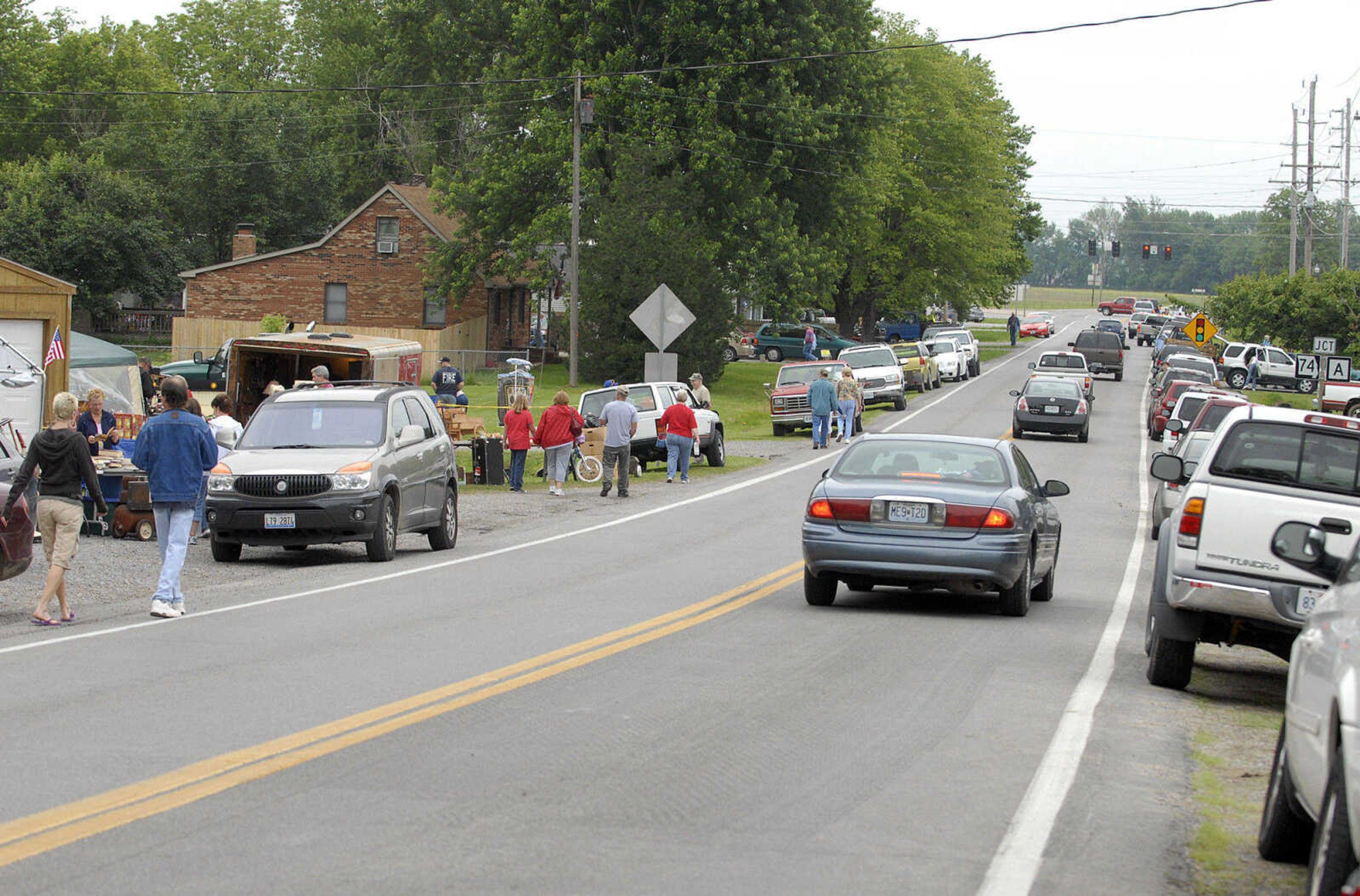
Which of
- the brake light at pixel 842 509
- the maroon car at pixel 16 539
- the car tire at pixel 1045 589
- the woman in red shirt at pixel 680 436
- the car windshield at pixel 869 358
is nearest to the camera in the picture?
the maroon car at pixel 16 539

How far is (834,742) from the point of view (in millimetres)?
8102

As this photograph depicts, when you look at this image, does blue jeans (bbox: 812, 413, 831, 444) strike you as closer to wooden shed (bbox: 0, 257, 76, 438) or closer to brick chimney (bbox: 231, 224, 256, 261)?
wooden shed (bbox: 0, 257, 76, 438)

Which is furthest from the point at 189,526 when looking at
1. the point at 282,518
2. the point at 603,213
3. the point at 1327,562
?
the point at 603,213

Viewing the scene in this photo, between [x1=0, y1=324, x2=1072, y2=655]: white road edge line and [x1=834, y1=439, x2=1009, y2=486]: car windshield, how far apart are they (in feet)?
15.9

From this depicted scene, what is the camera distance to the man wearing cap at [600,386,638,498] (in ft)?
83.6

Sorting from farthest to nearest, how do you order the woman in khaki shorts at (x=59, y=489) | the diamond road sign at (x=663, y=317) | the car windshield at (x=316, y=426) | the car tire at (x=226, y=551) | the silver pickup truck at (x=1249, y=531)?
the diamond road sign at (x=663, y=317) → the car windshield at (x=316, y=426) → the car tire at (x=226, y=551) → the woman in khaki shorts at (x=59, y=489) → the silver pickup truck at (x=1249, y=531)

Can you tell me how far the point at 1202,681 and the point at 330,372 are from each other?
2457 centimetres

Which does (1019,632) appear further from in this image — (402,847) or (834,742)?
(402,847)

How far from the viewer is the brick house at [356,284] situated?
64125 mm

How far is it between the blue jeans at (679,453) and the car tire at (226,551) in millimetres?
11410

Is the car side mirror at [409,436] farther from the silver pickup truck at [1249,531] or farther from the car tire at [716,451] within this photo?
the car tire at [716,451]

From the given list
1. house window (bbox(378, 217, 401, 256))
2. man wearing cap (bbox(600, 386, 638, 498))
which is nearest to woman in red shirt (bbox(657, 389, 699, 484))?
man wearing cap (bbox(600, 386, 638, 498))

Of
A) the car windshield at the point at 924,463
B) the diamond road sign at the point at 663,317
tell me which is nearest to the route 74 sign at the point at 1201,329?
the diamond road sign at the point at 663,317

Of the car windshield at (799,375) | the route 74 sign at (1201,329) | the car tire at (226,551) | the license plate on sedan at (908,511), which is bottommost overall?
the car tire at (226,551)
